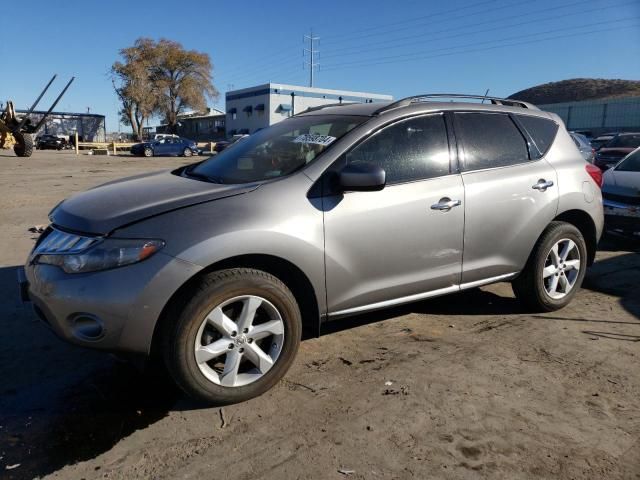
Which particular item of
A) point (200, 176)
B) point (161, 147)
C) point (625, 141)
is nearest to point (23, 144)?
point (161, 147)

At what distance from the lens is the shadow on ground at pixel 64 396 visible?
2631mm

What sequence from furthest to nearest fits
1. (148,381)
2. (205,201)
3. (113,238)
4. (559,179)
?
(559,179) < (148,381) < (205,201) < (113,238)

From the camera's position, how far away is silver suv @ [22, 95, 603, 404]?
2.76 meters

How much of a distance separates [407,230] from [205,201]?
52.8 inches

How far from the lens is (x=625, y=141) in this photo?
15289 millimetres

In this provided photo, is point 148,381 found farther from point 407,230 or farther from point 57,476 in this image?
point 407,230

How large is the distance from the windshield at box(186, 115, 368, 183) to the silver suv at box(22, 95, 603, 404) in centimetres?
2

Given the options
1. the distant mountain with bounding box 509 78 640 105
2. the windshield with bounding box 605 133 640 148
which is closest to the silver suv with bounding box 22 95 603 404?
the windshield with bounding box 605 133 640 148

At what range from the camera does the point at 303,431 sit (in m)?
2.78

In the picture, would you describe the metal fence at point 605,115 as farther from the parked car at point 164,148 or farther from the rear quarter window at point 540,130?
the rear quarter window at point 540,130

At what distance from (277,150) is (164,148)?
33323 millimetres

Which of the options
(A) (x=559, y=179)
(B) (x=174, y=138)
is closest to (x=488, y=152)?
(A) (x=559, y=179)

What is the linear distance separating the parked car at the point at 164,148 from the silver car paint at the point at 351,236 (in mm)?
32826

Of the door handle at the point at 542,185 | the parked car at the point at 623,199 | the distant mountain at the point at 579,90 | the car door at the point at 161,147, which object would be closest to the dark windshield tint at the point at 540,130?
the door handle at the point at 542,185
